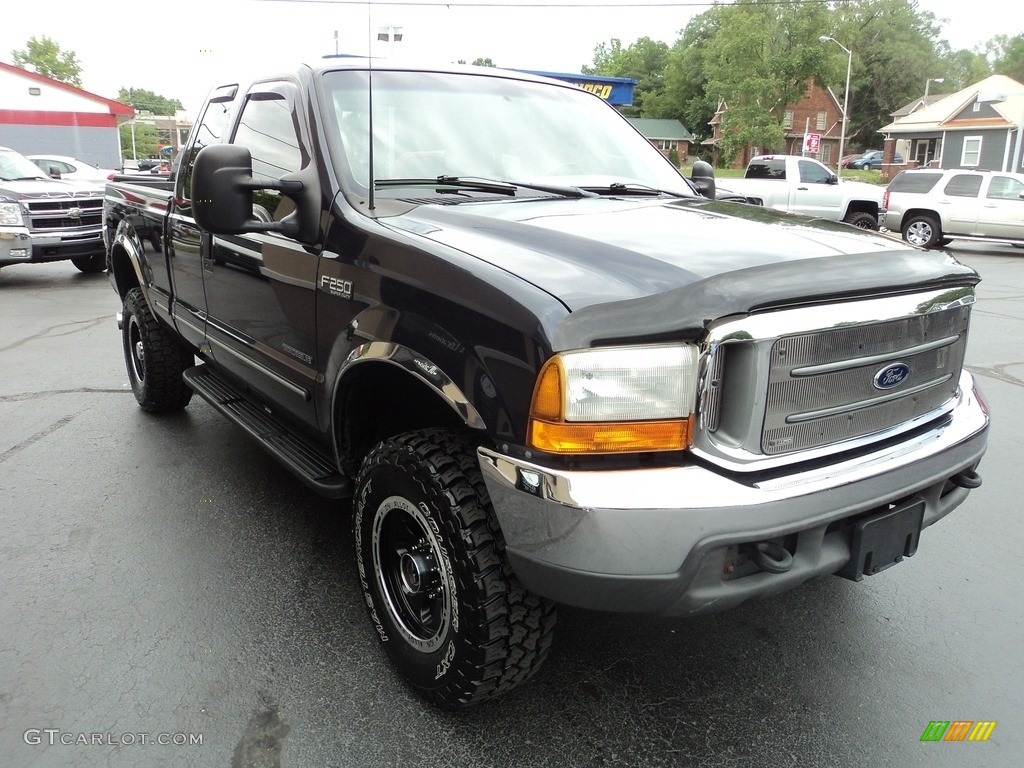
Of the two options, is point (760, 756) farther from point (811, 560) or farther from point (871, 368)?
point (871, 368)

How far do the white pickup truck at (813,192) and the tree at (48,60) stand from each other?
6841cm

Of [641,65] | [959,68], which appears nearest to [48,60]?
[641,65]

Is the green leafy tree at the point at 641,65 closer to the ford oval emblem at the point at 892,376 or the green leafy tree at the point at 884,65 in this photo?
the green leafy tree at the point at 884,65

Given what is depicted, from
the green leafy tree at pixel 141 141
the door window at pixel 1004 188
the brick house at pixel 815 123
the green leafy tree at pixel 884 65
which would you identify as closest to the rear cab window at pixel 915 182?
the door window at pixel 1004 188

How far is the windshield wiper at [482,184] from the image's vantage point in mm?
3006

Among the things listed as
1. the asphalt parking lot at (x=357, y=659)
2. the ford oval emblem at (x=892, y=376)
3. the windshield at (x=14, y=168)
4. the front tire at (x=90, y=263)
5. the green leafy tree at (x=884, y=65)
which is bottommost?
the front tire at (x=90, y=263)

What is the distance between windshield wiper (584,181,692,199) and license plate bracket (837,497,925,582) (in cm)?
160

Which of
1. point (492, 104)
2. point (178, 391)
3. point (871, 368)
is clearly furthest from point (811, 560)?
point (178, 391)

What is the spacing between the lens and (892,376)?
7.49 feet

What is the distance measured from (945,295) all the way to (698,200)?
3.74 ft

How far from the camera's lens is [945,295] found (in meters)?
2.40

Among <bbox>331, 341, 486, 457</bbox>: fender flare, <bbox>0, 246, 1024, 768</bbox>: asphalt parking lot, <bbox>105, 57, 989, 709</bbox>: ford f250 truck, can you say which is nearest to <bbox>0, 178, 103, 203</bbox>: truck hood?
<bbox>0, 246, 1024, 768</bbox>: asphalt parking lot

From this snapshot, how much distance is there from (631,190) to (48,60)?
263 feet

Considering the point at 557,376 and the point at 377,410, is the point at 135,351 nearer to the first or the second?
the point at 377,410
